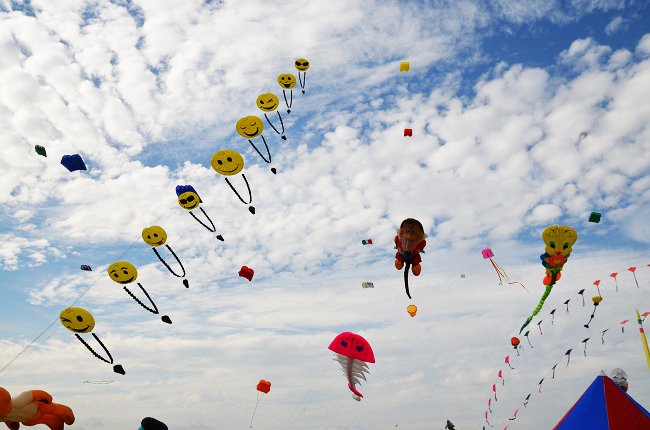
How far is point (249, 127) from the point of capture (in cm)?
1444

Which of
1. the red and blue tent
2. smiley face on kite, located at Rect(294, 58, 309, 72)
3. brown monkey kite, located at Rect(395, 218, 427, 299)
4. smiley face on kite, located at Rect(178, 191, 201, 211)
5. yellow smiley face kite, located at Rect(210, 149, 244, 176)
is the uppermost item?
smiley face on kite, located at Rect(294, 58, 309, 72)

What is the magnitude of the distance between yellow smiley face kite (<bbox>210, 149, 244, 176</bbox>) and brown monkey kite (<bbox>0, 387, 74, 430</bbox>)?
702 centimetres

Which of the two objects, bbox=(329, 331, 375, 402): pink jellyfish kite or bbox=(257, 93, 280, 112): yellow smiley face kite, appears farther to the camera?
bbox=(257, 93, 280, 112): yellow smiley face kite

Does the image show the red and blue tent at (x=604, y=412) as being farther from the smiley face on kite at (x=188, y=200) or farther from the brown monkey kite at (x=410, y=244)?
the smiley face on kite at (x=188, y=200)

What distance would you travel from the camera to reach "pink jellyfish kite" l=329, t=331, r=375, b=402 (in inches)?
558

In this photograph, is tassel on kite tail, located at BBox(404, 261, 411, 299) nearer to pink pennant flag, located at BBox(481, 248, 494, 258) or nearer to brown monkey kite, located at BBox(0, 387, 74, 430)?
pink pennant flag, located at BBox(481, 248, 494, 258)

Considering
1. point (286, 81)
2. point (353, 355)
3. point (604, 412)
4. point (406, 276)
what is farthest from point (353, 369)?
point (286, 81)

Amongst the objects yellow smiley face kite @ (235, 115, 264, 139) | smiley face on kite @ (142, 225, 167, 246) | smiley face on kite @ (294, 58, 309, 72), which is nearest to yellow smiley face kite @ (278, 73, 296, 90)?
smiley face on kite @ (294, 58, 309, 72)

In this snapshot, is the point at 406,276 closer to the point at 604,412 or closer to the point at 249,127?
the point at 604,412

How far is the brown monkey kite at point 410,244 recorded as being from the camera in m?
12.7

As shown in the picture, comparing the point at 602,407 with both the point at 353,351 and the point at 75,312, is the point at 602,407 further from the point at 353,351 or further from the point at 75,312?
the point at 75,312

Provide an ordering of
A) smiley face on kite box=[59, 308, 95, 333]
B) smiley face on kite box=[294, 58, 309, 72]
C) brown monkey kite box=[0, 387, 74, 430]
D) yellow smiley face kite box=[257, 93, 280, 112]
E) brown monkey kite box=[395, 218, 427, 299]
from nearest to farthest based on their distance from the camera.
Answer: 1. brown monkey kite box=[0, 387, 74, 430]
2. smiley face on kite box=[59, 308, 95, 333]
3. brown monkey kite box=[395, 218, 427, 299]
4. yellow smiley face kite box=[257, 93, 280, 112]
5. smiley face on kite box=[294, 58, 309, 72]

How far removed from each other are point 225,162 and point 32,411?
760 centimetres

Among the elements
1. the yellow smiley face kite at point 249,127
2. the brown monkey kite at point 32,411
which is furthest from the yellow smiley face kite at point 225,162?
the brown monkey kite at point 32,411
